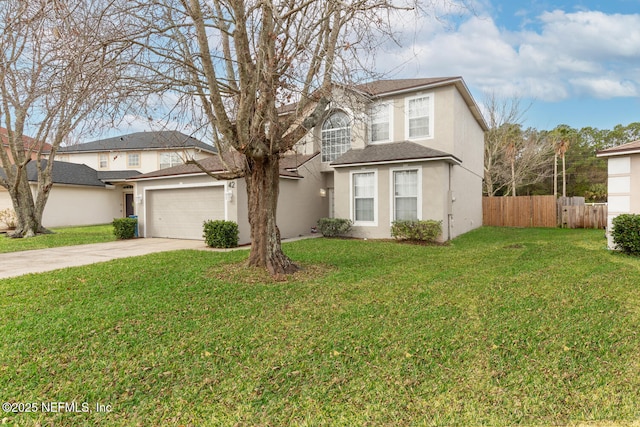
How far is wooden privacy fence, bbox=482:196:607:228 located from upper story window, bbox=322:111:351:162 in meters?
10.3

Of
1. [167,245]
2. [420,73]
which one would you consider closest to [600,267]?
[420,73]

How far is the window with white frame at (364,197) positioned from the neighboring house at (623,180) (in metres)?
6.98

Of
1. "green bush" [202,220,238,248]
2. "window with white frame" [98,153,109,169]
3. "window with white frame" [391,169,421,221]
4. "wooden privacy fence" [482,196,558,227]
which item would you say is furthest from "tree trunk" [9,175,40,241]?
"wooden privacy fence" [482,196,558,227]

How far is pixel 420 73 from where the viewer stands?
6336 mm

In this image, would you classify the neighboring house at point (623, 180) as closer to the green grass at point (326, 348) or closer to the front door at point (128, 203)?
the green grass at point (326, 348)

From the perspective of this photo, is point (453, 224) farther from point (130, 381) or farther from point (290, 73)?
point (130, 381)

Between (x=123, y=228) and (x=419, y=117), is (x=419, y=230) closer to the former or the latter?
(x=419, y=117)

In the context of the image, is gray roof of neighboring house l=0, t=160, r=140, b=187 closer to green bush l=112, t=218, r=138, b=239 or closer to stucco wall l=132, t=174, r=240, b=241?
stucco wall l=132, t=174, r=240, b=241

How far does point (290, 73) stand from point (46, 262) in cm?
780

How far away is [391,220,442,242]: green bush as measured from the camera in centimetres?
1148

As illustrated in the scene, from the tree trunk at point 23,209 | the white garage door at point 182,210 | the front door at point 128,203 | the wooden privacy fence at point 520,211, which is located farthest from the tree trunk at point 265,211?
the front door at point 128,203

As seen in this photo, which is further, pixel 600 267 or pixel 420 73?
pixel 600 267

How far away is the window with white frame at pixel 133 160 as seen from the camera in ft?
86.4

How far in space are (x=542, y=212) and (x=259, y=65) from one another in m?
18.4
